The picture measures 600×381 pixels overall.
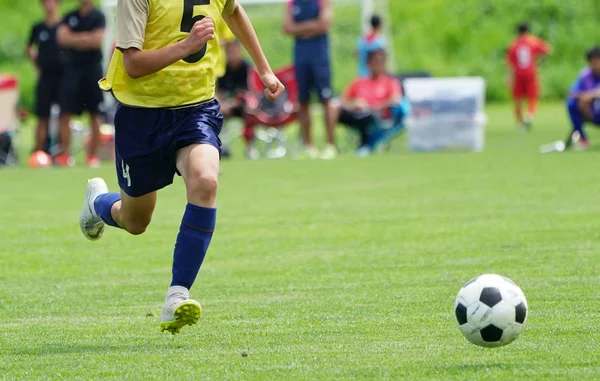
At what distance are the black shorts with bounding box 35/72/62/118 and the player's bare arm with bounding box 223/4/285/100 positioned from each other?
36.6 ft

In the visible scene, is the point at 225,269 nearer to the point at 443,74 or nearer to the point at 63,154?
the point at 63,154

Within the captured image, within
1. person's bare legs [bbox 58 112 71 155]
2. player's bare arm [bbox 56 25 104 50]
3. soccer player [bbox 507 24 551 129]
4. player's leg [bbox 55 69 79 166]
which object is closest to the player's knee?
player's bare arm [bbox 56 25 104 50]

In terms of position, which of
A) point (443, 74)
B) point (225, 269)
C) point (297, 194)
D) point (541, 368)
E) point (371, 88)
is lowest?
point (443, 74)

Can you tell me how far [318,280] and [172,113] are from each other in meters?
1.65

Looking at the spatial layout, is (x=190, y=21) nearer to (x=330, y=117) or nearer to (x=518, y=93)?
(x=330, y=117)

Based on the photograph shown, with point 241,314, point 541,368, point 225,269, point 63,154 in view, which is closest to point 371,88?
point 63,154

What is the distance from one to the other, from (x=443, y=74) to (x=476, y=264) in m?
26.7

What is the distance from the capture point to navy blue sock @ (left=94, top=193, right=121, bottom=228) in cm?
652

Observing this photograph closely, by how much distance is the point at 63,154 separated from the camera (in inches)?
658

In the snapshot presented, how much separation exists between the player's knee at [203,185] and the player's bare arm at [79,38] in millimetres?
10784

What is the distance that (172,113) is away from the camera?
568cm

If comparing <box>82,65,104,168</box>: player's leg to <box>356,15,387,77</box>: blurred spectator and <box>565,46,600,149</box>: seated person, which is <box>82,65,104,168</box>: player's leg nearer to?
<box>356,15,387,77</box>: blurred spectator

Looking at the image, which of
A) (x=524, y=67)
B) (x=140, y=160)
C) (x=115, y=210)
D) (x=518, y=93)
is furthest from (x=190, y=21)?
(x=524, y=67)

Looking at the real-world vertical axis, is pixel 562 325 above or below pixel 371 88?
above
